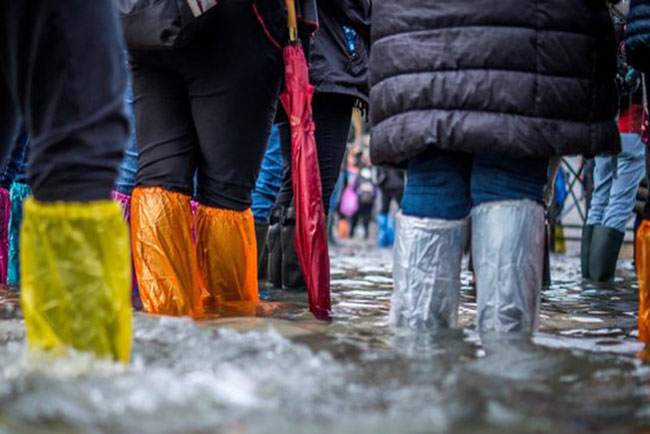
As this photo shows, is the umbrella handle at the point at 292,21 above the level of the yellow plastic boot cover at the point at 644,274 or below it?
above

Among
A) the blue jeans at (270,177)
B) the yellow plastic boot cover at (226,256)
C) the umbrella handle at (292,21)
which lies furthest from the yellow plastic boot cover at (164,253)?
the blue jeans at (270,177)

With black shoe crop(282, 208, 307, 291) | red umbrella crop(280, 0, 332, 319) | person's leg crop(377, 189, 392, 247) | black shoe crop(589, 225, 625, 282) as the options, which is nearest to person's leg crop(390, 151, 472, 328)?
red umbrella crop(280, 0, 332, 319)

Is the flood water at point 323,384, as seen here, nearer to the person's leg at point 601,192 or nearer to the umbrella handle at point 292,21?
the umbrella handle at point 292,21

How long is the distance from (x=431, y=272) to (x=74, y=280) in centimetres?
100

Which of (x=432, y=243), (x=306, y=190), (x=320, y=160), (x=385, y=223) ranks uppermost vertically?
(x=320, y=160)

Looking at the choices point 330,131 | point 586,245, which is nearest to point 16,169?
point 330,131

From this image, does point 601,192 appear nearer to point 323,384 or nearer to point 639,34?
point 639,34

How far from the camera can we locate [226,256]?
277 centimetres

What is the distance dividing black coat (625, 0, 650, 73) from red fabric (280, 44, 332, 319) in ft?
3.25

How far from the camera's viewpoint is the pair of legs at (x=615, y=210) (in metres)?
4.61

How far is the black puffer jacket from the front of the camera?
210 cm

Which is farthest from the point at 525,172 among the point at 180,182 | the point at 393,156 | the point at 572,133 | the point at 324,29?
the point at 324,29

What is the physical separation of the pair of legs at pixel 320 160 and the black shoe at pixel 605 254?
5.94ft

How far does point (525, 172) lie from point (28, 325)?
1294 mm
